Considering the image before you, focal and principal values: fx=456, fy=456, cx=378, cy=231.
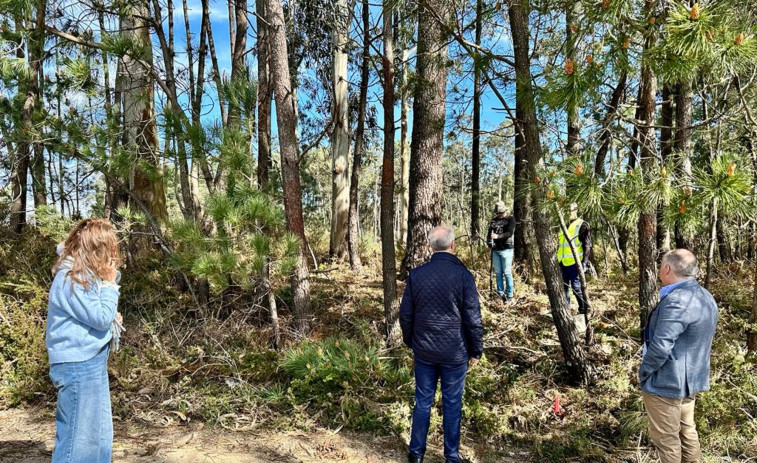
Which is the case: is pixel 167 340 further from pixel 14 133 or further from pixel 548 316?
pixel 548 316

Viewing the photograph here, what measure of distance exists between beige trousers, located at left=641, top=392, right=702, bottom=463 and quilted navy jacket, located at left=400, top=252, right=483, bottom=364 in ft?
3.89

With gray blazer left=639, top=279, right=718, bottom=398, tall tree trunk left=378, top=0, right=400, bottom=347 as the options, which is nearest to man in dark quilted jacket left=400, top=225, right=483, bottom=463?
gray blazer left=639, top=279, right=718, bottom=398

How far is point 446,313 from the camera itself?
329 centimetres

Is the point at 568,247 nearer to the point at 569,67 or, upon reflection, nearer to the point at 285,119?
the point at 569,67

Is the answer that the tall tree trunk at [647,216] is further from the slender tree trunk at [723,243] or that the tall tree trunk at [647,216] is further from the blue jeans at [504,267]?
the slender tree trunk at [723,243]

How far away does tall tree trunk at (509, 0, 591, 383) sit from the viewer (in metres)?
4.33

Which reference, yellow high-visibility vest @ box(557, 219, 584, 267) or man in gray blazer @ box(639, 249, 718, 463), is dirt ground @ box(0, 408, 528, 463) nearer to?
man in gray blazer @ box(639, 249, 718, 463)

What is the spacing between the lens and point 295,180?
16.7 feet

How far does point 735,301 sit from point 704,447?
347 cm

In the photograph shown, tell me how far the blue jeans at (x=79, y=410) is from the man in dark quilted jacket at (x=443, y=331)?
2008mm

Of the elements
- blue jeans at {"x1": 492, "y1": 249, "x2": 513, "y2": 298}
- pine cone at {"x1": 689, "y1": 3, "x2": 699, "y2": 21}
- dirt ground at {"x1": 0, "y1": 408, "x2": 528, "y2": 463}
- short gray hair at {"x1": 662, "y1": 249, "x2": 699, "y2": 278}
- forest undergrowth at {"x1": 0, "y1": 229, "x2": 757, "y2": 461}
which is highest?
pine cone at {"x1": 689, "y1": 3, "x2": 699, "y2": 21}

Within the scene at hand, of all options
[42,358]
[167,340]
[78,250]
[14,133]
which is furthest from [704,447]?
[14,133]

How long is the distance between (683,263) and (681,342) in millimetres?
506

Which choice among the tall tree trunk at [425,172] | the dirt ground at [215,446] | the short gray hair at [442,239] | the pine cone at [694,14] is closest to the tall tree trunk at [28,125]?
the dirt ground at [215,446]
